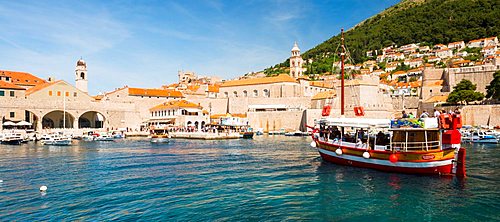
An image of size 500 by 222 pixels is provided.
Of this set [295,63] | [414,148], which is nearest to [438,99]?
[295,63]

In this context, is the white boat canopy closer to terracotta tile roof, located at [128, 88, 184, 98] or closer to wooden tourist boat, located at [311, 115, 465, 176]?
wooden tourist boat, located at [311, 115, 465, 176]

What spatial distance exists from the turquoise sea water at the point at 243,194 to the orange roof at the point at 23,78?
1512 inches

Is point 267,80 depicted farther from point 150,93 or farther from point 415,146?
point 415,146

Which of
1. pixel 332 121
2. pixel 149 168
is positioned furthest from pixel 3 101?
pixel 332 121

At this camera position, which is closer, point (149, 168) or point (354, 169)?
point (354, 169)

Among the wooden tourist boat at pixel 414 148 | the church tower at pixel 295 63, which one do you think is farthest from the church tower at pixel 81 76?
the wooden tourist boat at pixel 414 148

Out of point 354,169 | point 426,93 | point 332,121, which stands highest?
point 426,93

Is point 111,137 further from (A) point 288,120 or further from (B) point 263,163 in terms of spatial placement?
(B) point 263,163

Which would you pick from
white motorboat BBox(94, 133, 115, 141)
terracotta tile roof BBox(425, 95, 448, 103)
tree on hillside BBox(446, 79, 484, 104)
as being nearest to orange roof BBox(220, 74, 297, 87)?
terracotta tile roof BBox(425, 95, 448, 103)

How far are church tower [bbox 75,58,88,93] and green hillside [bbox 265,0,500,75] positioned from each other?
60138 mm

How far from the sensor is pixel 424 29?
104562 mm

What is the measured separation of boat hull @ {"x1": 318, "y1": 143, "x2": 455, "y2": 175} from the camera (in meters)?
13.4

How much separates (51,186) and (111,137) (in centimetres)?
2841

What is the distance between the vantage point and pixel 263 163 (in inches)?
709
